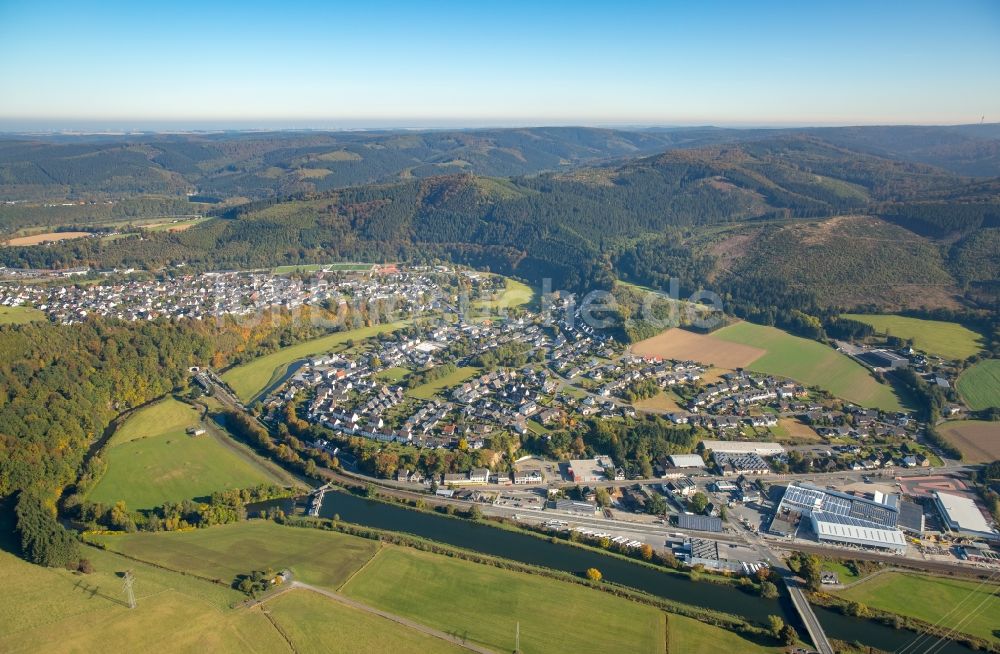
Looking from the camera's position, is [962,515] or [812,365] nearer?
[962,515]

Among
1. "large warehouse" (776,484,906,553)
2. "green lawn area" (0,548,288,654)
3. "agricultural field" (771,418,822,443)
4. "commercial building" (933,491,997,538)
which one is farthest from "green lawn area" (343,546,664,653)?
"agricultural field" (771,418,822,443)

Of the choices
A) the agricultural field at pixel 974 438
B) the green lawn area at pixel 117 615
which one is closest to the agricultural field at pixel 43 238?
the green lawn area at pixel 117 615

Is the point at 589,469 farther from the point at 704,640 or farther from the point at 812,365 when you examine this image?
the point at 812,365

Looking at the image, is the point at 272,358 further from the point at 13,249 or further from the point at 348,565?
the point at 13,249

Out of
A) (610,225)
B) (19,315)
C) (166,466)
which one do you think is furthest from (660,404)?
(610,225)

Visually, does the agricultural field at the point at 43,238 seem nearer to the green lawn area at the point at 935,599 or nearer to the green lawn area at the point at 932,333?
the green lawn area at the point at 935,599
